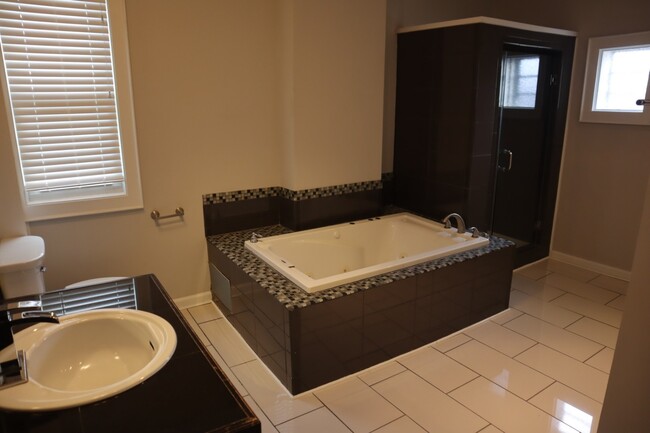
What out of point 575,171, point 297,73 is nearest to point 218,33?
point 297,73

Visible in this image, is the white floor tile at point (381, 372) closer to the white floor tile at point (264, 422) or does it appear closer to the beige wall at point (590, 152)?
the white floor tile at point (264, 422)

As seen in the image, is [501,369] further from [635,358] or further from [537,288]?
[635,358]

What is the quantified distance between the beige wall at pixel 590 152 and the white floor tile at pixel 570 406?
1.90 meters

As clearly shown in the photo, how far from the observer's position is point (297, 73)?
3170 millimetres

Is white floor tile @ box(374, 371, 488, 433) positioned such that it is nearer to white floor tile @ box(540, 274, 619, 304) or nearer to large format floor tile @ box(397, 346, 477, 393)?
large format floor tile @ box(397, 346, 477, 393)

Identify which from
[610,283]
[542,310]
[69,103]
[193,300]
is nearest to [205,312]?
[193,300]

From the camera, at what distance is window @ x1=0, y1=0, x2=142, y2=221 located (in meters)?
2.52

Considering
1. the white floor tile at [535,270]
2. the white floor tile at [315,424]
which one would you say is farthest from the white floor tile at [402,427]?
the white floor tile at [535,270]

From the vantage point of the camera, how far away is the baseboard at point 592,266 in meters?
3.86

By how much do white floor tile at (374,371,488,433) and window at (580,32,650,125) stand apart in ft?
8.96

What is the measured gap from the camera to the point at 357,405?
2305 mm

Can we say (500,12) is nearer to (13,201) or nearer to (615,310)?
(615,310)

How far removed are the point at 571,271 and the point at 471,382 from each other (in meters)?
2.13

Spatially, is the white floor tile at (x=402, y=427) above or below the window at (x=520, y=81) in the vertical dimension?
below
